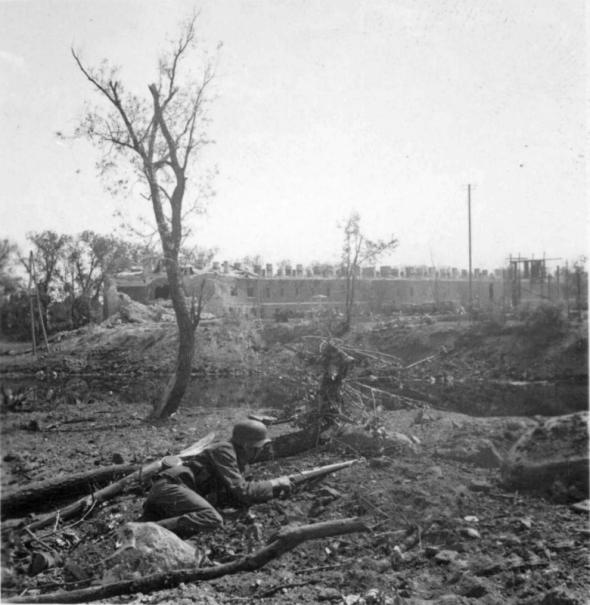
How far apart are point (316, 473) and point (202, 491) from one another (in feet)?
4.01

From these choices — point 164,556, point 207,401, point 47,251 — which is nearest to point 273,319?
point 207,401

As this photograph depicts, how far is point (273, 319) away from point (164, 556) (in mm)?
8808

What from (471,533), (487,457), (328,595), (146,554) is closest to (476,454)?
(487,457)

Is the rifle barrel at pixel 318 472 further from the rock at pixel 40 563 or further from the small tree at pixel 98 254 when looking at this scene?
the small tree at pixel 98 254

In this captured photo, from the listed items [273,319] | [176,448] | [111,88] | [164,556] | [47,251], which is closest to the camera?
[164,556]

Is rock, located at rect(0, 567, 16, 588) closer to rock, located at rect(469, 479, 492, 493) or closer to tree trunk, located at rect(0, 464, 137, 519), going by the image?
tree trunk, located at rect(0, 464, 137, 519)

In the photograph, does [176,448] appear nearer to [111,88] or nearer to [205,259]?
[205,259]

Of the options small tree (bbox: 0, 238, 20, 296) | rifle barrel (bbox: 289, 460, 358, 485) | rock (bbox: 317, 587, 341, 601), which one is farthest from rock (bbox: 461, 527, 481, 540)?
small tree (bbox: 0, 238, 20, 296)

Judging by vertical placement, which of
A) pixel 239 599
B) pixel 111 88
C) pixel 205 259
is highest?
pixel 111 88

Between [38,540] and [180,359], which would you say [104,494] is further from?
[180,359]

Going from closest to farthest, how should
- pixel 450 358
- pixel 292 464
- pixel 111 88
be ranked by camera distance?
pixel 292 464 < pixel 111 88 < pixel 450 358

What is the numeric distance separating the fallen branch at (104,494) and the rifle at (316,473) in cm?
100

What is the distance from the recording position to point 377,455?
6453 mm

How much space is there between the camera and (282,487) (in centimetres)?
541
